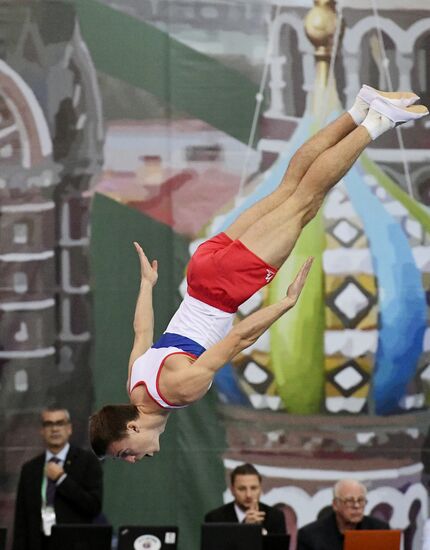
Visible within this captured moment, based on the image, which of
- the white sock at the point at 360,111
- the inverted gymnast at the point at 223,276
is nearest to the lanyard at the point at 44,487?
the inverted gymnast at the point at 223,276

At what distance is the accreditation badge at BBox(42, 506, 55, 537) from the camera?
24.2 feet

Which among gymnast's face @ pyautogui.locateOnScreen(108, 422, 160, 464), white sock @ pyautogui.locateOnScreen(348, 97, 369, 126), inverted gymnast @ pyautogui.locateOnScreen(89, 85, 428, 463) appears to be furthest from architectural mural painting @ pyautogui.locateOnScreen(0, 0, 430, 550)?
gymnast's face @ pyautogui.locateOnScreen(108, 422, 160, 464)

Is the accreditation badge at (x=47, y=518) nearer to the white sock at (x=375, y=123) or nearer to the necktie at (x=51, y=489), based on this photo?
Result: the necktie at (x=51, y=489)

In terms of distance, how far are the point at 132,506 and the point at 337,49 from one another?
2996mm

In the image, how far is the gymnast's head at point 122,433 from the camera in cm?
578

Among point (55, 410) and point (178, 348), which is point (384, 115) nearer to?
point (178, 348)

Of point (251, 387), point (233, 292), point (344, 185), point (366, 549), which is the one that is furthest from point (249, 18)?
point (366, 549)

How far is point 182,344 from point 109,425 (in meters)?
0.48

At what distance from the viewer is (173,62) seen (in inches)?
324

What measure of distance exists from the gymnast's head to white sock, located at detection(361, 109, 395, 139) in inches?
62.0

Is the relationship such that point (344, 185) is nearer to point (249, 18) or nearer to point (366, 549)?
point (249, 18)

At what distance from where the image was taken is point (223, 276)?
19.7 ft

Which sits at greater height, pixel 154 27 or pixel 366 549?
pixel 154 27

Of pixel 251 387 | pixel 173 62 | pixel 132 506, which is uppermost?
pixel 173 62
